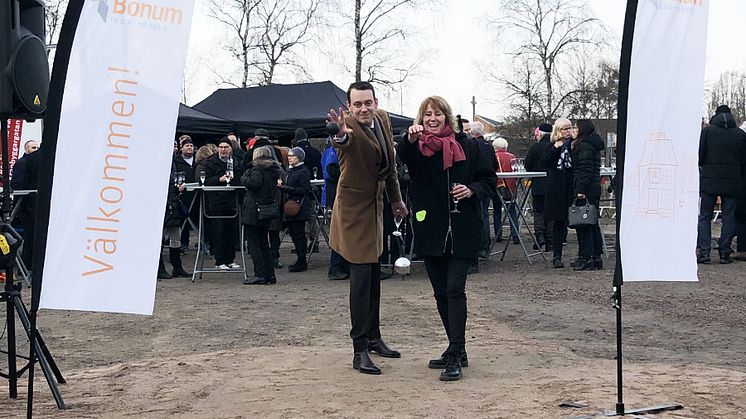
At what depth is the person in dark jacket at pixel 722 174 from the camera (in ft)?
41.3

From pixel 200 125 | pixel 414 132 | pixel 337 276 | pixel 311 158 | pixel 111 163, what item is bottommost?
pixel 337 276

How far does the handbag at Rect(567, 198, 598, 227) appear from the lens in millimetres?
11562

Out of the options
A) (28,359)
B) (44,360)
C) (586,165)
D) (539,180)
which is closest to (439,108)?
(44,360)

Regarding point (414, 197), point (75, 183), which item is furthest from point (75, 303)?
point (414, 197)

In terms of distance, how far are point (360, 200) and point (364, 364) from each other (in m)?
1.14

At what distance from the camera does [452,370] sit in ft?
19.7

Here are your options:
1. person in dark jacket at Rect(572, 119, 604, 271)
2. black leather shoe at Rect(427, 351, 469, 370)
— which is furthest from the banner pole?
person in dark jacket at Rect(572, 119, 604, 271)

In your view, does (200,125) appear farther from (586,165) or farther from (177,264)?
(586,165)

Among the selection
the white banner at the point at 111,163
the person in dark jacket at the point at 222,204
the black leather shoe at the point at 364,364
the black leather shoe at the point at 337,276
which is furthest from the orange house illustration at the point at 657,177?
the person in dark jacket at the point at 222,204

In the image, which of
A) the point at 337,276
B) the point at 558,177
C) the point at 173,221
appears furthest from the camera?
the point at 558,177

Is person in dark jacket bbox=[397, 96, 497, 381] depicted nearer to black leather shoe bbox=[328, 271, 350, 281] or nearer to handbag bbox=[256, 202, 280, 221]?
handbag bbox=[256, 202, 280, 221]

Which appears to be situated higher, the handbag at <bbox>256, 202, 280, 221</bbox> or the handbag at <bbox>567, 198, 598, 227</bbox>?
the handbag at <bbox>567, 198, 598, 227</bbox>

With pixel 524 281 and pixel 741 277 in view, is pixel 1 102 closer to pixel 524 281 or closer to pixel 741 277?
pixel 524 281

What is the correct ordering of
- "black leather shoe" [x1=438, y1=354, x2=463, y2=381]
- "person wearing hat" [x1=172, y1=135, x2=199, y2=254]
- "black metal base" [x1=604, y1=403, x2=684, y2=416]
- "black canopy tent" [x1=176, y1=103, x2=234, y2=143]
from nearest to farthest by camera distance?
1. "black metal base" [x1=604, y1=403, x2=684, y2=416]
2. "black leather shoe" [x1=438, y1=354, x2=463, y2=381]
3. "person wearing hat" [x1=172, y1=135, x2=199, y2=254]
4. "black canopy tent" [x1=176, y1=103, x2=234, y2=143]
